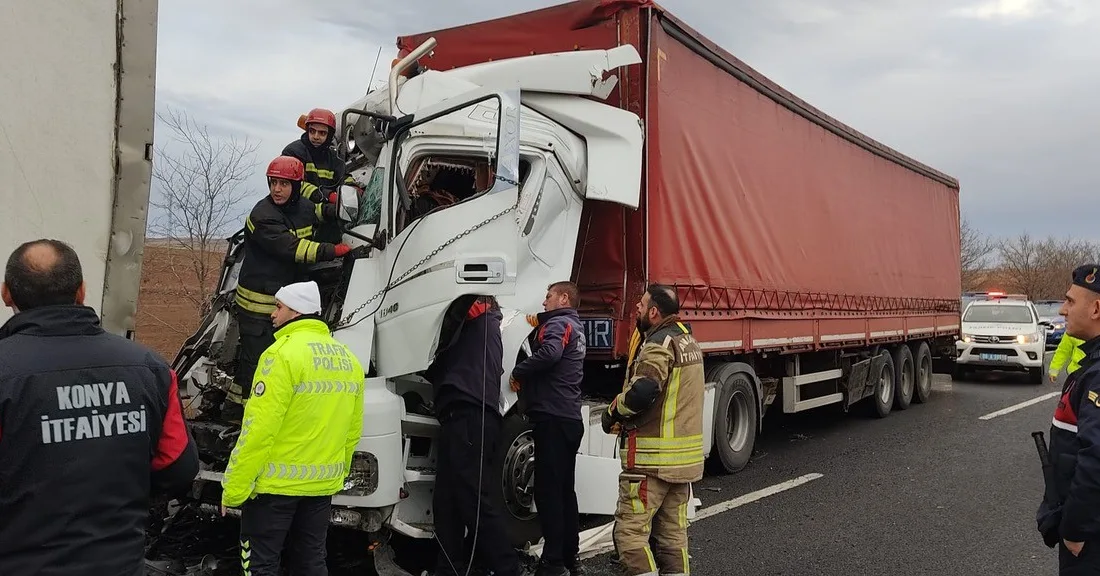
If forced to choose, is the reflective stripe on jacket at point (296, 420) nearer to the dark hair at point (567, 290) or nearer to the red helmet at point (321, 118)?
the dark hair at point (567, 290)

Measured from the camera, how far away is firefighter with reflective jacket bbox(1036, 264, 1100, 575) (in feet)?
7.77

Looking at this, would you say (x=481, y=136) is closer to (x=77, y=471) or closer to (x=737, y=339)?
(x=77, y=471)

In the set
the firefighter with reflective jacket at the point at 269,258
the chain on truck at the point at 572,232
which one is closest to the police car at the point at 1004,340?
the chain on truck at the point at 572,232

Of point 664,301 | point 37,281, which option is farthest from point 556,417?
point 37,281

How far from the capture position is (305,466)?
3.09 metres

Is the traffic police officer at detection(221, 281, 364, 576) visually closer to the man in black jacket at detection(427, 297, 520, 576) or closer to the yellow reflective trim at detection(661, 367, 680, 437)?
the man in black jacket at detection(427, 297, 520, 576)

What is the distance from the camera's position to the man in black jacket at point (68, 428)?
190cm

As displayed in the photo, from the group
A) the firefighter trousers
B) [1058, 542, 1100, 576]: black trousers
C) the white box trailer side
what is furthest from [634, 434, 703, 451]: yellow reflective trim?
the white box trailer side

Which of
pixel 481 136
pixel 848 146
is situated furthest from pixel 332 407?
pixel 848 146

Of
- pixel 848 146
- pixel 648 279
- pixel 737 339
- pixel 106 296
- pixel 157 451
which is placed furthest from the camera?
pixel 848 146

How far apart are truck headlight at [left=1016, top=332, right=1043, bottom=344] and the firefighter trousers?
14.3m

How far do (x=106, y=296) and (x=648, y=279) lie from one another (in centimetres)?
348

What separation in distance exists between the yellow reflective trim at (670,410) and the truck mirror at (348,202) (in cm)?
208

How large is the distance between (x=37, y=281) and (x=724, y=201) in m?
5.46
